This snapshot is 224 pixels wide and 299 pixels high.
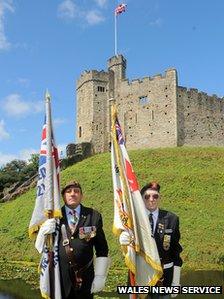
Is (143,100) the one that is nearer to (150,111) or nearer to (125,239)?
(150,111)

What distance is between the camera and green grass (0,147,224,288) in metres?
25.9

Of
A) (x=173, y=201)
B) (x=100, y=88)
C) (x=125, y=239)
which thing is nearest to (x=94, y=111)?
(x=100, y=88)

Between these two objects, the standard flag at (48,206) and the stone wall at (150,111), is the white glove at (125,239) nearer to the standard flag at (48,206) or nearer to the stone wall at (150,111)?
the standard flag at (48,206)

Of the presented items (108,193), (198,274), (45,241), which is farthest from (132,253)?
(108,193)

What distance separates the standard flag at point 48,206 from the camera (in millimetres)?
8148

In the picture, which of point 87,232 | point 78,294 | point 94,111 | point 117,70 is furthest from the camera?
point 117,70

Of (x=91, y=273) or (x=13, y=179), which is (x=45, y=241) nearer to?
(x=91, y=273)

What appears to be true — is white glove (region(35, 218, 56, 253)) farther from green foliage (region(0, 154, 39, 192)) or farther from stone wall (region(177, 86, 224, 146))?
green foliage (region(0, 154, 39, 192))

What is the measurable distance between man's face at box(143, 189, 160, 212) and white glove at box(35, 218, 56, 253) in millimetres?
1918

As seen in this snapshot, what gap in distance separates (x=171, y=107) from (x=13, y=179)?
2495 centimetres

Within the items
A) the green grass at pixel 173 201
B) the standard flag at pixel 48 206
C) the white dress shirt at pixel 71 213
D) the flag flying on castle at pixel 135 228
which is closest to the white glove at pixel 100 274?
the flag flying on castle at pixel 135 228

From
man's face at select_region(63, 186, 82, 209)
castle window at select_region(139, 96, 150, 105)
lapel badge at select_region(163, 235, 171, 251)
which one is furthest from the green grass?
man's face at select_region(63, 186, 82, 209)

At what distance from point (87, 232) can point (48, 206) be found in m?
0.88

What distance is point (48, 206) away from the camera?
334 inches
